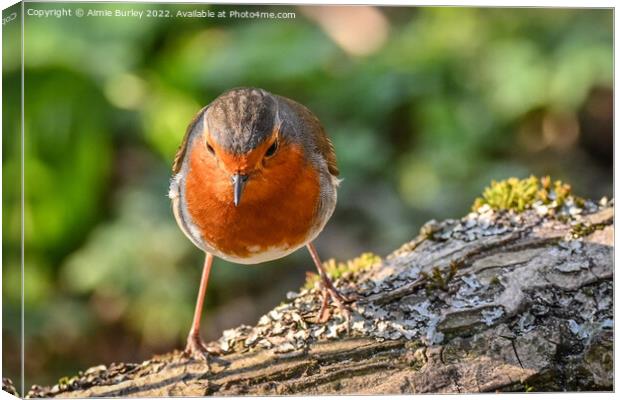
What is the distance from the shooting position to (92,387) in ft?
11.7

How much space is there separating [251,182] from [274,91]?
1.38 metres

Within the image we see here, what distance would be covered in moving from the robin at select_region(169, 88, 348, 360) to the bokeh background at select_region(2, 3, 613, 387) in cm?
69

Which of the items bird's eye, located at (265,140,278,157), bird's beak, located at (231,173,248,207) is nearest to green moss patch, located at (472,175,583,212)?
bird's eye, located at (265,140,278,157)

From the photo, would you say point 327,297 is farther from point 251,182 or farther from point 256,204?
point 251,182

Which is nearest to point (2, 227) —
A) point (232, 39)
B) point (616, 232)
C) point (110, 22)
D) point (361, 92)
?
point (110, 22)

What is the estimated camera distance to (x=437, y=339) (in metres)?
3.60

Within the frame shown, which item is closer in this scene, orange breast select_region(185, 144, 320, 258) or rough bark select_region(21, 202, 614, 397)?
orange breast select_region(185, 144, 320, 258)

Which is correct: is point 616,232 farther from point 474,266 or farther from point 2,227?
point 2,227

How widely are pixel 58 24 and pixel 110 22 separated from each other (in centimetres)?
30

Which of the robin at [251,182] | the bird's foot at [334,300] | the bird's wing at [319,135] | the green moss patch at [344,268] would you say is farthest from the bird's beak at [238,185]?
the green moss patch at [344,268]

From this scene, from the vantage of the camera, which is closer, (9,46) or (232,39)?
(9,46)

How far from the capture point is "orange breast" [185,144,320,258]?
11.0ft

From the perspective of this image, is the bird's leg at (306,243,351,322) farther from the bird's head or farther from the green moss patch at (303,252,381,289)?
the bird's head

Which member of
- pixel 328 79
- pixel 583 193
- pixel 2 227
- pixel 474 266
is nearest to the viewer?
pixel 2 227
